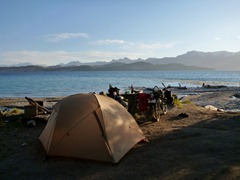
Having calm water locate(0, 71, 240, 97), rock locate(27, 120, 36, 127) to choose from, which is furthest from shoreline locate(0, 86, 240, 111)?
rock locate(27, 120, 36, 127)

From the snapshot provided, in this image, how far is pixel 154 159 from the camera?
25.3ft

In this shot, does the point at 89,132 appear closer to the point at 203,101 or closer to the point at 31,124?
the point at 31,124

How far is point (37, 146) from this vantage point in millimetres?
9352

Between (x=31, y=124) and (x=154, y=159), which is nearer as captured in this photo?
(x=154, y=159)

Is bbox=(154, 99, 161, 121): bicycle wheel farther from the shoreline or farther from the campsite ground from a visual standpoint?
the shoreline

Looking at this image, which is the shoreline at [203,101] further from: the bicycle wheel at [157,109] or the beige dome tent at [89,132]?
the beige dome tent at [89,132]

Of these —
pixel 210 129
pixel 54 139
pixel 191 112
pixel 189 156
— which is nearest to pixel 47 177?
pixel 54 139

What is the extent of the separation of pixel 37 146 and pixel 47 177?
8.88ft

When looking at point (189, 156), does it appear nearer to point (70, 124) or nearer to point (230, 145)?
point (230, 145)

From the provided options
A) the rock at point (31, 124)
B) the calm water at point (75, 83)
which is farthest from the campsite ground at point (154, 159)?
the calm water at point (75, 83)

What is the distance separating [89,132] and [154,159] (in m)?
2.10

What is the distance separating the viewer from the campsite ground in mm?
6847

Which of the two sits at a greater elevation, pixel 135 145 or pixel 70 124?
pixel 70 124

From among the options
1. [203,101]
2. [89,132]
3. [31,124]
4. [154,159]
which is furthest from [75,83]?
[154,159]
